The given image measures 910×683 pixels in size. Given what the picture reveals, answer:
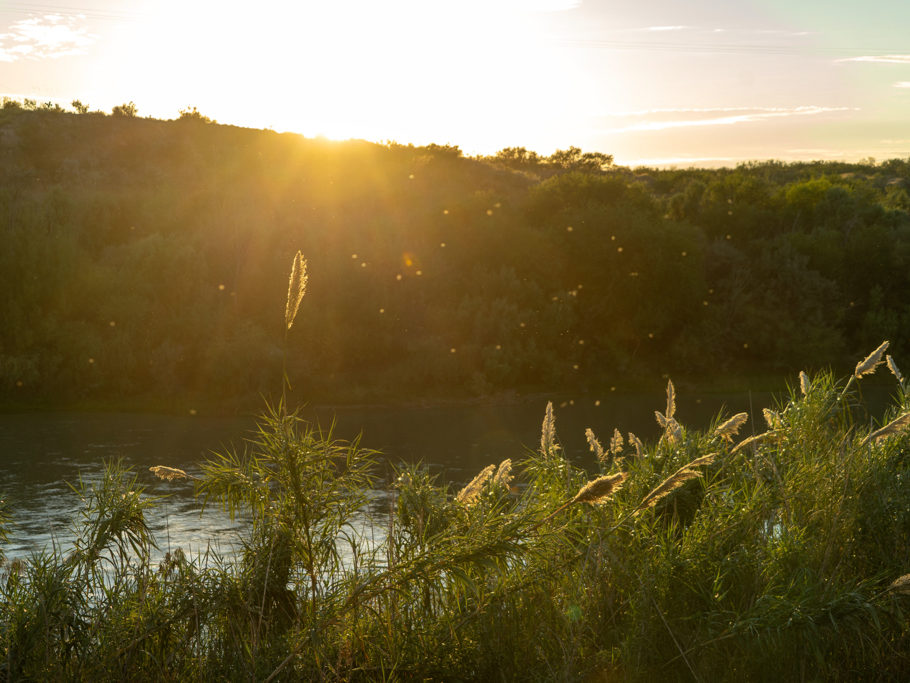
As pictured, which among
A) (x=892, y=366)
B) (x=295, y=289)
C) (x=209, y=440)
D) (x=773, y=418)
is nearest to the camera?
(x=295, y=289)

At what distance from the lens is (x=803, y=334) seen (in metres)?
46.5

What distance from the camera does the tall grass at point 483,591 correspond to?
5.49 meters

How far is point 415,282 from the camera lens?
1745 inches

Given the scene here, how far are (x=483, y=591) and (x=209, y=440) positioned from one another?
25.9 m

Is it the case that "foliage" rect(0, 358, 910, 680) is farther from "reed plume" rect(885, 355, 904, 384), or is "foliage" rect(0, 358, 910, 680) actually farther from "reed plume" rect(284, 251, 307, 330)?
"reed plume" rect(284, 251, 307, 330)

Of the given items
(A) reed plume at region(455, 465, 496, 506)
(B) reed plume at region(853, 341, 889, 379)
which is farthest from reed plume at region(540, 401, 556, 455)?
(B) reed plume at region(853, 341, 889, 379)

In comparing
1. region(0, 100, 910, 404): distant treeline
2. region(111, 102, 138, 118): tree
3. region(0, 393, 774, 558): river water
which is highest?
region(111, 102, 138, 118): tree

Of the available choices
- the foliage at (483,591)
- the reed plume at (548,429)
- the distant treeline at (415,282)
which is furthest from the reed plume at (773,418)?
the distant treeline at (415,282)

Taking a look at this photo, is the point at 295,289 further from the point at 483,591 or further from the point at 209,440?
the point at 209,440

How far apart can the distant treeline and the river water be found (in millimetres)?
2299

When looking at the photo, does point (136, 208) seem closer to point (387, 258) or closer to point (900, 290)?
point (387, 258)

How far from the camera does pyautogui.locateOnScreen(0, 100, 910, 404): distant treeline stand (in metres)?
38.3

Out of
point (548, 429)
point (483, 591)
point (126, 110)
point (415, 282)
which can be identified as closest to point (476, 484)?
point (548, 429)

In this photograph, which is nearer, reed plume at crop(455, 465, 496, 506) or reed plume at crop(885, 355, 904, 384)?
reed plume at crop(455, 465, 496, 506)
